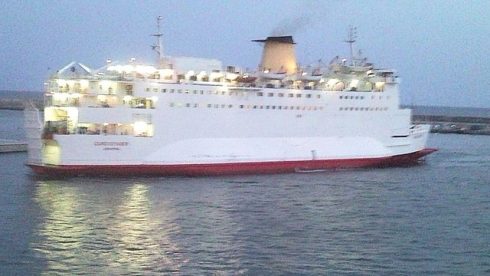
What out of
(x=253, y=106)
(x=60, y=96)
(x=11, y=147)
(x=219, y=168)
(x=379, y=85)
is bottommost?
(x=219, y=168)

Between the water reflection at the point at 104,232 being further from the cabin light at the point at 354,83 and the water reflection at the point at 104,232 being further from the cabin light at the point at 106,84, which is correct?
the cabin light at the point at 354,83

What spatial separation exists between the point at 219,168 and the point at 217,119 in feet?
6.41

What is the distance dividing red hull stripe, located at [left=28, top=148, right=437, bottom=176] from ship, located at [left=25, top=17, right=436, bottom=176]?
0.13 feet

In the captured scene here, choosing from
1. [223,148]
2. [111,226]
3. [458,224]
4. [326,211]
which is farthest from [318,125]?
[111,226]

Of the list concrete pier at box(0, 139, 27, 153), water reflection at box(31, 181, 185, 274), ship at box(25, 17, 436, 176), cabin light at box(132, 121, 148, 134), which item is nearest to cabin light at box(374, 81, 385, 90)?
ship at box(25, 17, 436, 176)

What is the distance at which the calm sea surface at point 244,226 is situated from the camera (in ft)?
47.2

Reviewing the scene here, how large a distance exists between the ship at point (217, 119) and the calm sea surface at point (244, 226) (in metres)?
1.09

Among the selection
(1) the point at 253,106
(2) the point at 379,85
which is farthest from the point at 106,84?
(2) the point at 379,85

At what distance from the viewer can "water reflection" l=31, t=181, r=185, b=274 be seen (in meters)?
14.3

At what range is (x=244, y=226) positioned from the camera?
18156 millimetres

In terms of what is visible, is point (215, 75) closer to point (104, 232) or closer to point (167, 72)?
point (167, 72)

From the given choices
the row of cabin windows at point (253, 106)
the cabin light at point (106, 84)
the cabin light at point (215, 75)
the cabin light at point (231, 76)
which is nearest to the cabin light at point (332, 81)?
the row of cabin windows at point (253, 106)

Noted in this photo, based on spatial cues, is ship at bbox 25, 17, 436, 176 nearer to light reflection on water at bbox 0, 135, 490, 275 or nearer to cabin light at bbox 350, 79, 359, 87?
cabin light at bbox 350, 79, 359, 87

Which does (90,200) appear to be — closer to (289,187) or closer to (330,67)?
(289,187)
